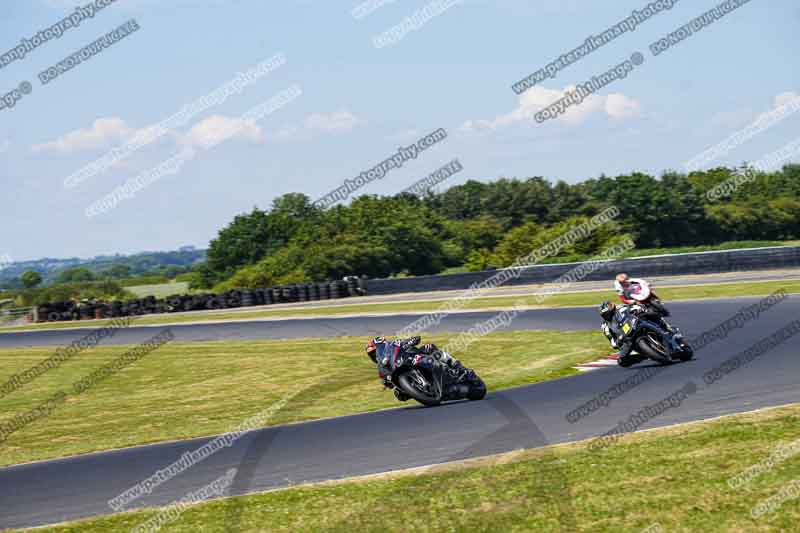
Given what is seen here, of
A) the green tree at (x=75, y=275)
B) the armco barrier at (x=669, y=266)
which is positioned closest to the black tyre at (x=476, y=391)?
the armco barrier at (x=669, y=266)

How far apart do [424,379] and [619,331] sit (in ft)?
13.6

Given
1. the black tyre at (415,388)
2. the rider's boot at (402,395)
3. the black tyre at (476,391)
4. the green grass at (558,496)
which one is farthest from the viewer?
the black tyre at (476,391)

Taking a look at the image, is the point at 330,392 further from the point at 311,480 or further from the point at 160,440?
the point at 311,480

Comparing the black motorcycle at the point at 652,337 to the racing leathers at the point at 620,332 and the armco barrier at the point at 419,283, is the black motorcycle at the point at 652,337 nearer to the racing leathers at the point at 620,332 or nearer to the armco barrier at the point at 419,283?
the racing leathers at the point at 620,332

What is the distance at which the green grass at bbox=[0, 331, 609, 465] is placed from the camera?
48.1 feet

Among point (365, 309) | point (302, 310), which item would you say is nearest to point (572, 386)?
point (365, 309)

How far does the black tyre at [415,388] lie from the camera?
13.7m

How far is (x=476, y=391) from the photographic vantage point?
14.1m

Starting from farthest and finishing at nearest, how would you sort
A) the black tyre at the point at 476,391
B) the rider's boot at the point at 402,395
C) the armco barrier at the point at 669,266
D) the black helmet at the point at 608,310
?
the armco barrier at the point at 669,266 < the black helmet at the point at 608,310 < the black tyre at the point at 476,391 < the rider's boot at the point at 402,395

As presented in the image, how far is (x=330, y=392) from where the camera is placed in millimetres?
17453

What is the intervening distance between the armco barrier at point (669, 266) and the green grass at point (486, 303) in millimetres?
3838

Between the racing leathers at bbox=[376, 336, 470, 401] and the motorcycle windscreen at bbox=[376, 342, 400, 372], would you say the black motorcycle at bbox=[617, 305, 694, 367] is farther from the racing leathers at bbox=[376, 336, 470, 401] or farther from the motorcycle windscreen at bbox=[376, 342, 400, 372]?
the motorcycle windscreen at bbox=[376, 342, 400, 372]

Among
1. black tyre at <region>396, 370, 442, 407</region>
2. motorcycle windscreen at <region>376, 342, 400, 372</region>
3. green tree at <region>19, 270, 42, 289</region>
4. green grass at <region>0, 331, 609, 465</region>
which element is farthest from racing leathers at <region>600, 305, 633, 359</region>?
green tree at <region>19, 270, 42, 289</region>

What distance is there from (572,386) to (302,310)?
26381 millimetres
